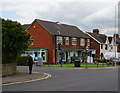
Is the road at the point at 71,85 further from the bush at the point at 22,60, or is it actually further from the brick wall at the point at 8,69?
the bush at the point at 22,60

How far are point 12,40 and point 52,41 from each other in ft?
75.3

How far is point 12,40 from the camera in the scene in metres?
18.2

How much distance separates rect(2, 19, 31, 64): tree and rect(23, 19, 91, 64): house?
22.1 m

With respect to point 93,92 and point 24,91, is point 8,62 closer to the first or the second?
point 24,91

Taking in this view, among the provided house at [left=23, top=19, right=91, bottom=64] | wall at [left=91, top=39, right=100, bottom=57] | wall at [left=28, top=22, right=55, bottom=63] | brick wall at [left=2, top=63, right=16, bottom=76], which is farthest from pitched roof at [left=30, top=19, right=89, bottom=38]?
brick wall at [left=2, top=63, right=16, bottom=76]

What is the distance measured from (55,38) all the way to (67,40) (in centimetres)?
396

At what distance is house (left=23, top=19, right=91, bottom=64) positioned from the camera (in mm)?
41278

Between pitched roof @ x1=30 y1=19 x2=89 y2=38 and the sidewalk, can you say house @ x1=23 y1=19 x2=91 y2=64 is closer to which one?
pitched roof @ x1=30 y1=19 x2=89 y2=38

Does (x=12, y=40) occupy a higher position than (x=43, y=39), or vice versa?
(x=43, y=39)

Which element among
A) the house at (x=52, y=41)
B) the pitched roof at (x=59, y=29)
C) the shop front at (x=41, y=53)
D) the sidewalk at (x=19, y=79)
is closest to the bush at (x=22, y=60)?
the shop front at (x=41, y=53)

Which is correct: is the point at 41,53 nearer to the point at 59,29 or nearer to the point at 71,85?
the point at 59,29

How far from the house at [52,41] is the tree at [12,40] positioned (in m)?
22.1

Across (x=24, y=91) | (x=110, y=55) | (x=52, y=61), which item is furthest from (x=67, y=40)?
(x=24, y=91)

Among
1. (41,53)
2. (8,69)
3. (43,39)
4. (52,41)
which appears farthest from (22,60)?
(8,69)
